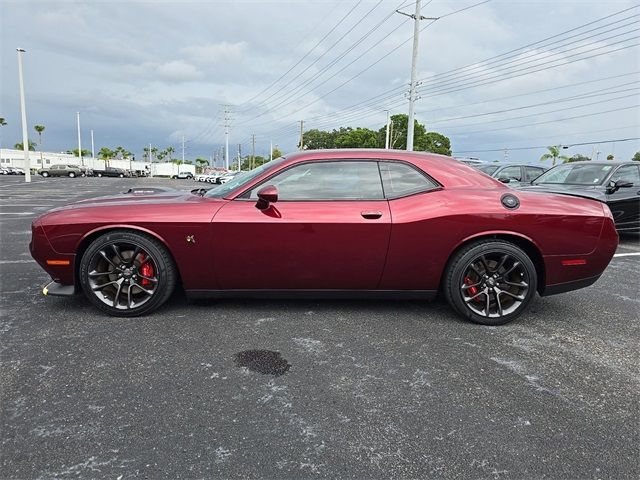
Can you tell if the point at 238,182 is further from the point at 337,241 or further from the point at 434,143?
the point at 434,143

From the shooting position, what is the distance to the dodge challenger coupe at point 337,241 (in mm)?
3438

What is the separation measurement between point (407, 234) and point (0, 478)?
280cm

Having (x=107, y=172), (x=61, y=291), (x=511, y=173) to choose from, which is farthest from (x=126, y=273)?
(x=107, y=172)

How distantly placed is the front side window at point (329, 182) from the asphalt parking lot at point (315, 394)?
101cm

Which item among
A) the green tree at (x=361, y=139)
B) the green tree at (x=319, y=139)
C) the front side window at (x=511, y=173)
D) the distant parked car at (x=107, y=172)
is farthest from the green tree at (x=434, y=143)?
the front side window at (x=511, y=173)

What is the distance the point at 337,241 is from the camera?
135 inches

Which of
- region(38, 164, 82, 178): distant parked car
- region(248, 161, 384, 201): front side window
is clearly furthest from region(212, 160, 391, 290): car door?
region(38, 164, 82, 178): distant parked car

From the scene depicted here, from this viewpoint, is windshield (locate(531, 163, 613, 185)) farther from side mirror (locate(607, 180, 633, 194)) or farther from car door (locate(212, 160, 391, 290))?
car door (locate(212, 160, 391, 290))

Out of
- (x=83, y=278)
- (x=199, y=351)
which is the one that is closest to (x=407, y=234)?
(x=199, y=351)

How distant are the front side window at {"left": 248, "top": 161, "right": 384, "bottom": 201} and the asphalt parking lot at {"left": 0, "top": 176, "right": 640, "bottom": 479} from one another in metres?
1.01

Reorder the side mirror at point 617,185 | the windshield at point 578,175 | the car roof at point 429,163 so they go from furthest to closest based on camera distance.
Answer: the windshield at point 578,175
the side mirror at point 617,185
the car roof at point 429,163

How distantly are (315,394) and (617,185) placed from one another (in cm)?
717

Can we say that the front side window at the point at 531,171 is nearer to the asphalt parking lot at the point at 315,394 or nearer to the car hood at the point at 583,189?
the car hood at the point at 583,189

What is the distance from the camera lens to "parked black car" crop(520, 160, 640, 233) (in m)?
7.41
